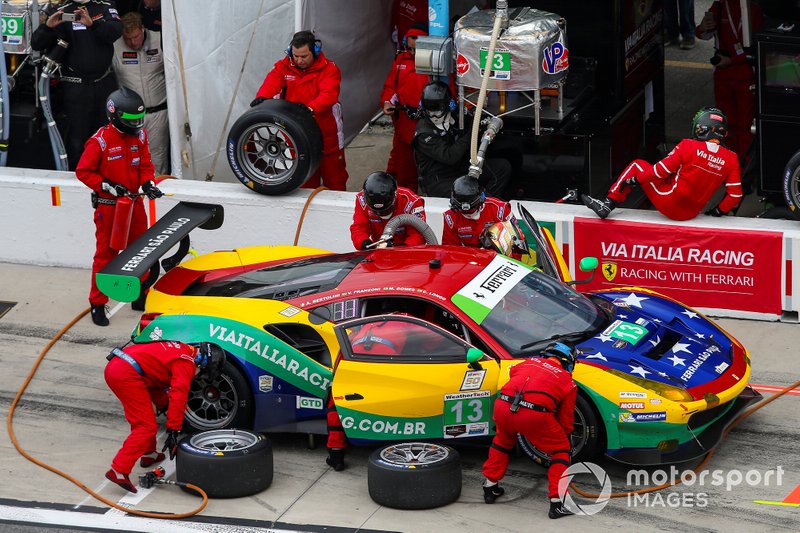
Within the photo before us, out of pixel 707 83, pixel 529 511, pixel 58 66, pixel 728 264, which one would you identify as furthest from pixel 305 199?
pixel 707 83

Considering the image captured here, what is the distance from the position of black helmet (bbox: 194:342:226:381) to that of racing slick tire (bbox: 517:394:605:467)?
2.19 meters

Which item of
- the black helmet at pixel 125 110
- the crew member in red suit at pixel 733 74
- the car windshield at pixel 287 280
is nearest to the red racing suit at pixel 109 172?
the black helmet at pixel 125 110

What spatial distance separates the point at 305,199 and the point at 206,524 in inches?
186

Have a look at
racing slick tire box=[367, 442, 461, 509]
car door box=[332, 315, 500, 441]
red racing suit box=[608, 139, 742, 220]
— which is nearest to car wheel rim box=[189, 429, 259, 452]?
car door box=[332, 315, 500, 441]

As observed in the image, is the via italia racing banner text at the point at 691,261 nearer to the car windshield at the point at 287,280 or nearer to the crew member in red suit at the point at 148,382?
the car windshield at the point at 287,280

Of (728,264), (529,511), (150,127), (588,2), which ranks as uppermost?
(588,2)

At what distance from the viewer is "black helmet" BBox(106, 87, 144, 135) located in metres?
12.0

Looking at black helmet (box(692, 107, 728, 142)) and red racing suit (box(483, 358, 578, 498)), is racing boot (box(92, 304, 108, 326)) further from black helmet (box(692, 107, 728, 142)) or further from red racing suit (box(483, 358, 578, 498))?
black helmet (box(692, 107, 728, 142))

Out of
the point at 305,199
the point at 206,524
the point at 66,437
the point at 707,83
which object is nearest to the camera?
the point at 206,524

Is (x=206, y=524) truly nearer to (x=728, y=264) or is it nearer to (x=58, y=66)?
(x=728, y=264)

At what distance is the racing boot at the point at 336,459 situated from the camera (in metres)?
9.74

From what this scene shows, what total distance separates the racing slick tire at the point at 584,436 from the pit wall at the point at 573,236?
319 centimetres

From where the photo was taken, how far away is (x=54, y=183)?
1362 centimetres

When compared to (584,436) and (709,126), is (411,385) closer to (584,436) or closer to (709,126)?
(584,436)
